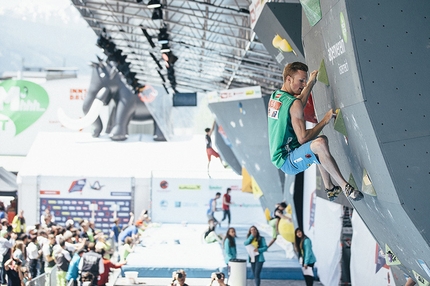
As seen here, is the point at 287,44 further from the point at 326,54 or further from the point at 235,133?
the point at 235,133

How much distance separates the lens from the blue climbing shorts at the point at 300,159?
4180mm

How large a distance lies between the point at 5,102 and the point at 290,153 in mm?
24779

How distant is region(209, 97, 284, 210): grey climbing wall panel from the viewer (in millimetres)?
15609

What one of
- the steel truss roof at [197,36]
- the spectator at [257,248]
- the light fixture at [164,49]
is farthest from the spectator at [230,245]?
the light fixture at [164,49]

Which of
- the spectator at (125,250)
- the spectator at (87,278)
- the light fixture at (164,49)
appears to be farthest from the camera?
the light fixture at (164,49)

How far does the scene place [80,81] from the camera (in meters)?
27.2

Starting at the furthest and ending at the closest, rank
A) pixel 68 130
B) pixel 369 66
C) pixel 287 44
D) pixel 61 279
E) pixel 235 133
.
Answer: pixel 68 130 < pixel 235 133 < pixel 61 279 < pixel 287 44 < pixel 369 66

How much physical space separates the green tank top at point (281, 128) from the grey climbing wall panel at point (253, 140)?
10509 mm

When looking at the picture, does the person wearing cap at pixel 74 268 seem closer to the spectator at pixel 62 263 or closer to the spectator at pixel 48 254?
the spectator at pixel 62 263

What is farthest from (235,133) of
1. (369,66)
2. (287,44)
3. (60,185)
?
(369,66)

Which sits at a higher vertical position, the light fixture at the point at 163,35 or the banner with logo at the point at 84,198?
the light fixture at the point at 163,35

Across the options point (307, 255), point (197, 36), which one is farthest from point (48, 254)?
point (197, 36)

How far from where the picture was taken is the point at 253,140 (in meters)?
16.2

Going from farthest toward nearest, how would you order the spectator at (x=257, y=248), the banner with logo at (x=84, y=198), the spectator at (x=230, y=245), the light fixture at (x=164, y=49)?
the banner with logo at (x=84, y=198)
the light fixture at (x=164, y=49)
the spectator at (x=230, y=245)
the spectator at (x=257, y=248)
